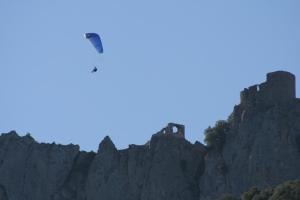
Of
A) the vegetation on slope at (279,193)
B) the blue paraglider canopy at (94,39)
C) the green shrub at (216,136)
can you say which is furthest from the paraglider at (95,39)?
the vegetation on slope at (279,193)

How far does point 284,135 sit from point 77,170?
68.9ft

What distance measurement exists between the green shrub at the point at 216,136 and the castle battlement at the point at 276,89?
402cm

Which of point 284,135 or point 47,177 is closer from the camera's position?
point 284,135

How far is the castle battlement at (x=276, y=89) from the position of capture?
129m

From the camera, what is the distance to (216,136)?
131625 mm

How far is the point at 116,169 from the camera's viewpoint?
133375 millimetres

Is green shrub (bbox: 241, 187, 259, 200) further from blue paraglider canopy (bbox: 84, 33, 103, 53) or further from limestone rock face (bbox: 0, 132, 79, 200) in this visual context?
limestone rock face (bbox: 0, 132, 79, 200)

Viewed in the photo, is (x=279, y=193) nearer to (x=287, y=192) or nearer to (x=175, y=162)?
(x=287, y=192)

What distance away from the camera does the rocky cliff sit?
4921 inches

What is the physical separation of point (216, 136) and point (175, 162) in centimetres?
419

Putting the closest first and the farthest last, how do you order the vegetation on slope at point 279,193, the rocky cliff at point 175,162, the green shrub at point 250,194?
the vegetation on slope at point 279,193
the green shrub at point 250,194
the rocky cliff at point 175,162

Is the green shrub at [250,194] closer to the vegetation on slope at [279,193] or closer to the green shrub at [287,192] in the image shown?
the vegetation on slope at [279,193]

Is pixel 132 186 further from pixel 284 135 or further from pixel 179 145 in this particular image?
pixel 284 135

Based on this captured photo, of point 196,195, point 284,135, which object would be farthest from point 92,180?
point 284,135
